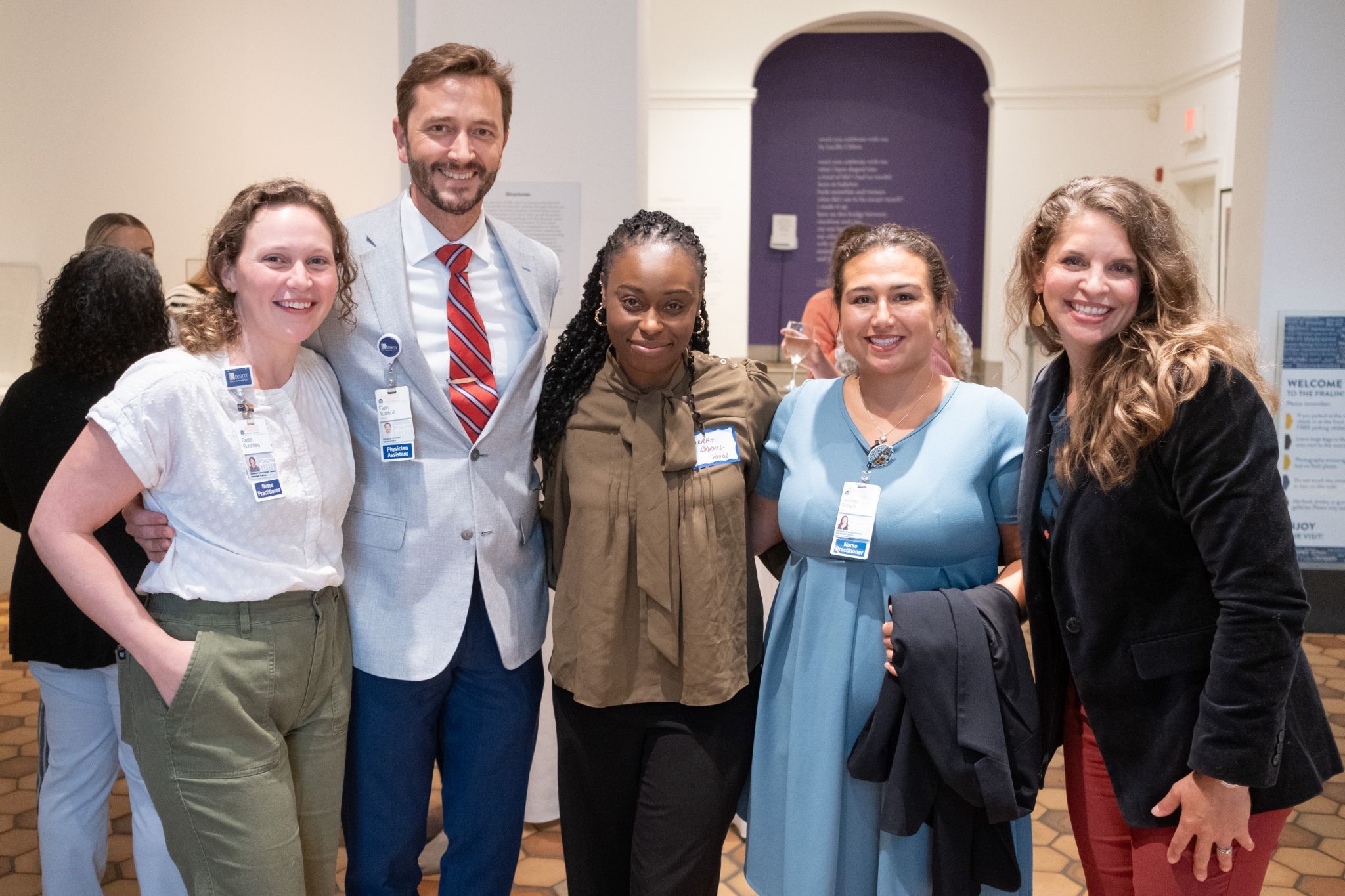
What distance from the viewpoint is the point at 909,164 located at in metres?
8.78

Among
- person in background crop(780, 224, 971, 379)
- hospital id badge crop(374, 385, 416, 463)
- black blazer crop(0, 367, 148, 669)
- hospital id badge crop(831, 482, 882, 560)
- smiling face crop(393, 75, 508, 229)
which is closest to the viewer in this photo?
hospital id badge crop(831, 482, 882, 560)

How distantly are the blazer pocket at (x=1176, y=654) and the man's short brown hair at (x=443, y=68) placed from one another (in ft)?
5.49

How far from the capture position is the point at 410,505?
6.84ft

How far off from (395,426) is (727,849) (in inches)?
79.3

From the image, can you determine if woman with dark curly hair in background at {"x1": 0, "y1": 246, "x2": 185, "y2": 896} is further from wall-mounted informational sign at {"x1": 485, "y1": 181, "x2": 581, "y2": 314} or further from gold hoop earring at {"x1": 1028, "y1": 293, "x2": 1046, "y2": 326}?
gold hoop earring at {"x1": 1028, "y1": 293, "x2": 1046, "y2": 326}

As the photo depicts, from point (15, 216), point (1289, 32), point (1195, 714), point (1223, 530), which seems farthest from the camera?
point (15, 216)

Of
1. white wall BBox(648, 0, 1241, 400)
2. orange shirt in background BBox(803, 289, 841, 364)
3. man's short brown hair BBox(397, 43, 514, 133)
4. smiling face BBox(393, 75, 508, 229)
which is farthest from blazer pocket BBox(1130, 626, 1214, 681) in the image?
white wall BBox(648, 0, 1241, 400)

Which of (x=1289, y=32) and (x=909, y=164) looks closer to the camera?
(x=1289, y=32)

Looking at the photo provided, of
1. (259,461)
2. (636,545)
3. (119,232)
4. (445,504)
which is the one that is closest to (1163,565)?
(636,545)

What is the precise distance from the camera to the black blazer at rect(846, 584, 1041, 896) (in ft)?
6.04

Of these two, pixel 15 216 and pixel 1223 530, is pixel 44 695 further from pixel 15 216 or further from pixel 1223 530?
pixel 15 216

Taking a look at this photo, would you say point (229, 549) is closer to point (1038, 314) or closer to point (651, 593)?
point (651, 593)

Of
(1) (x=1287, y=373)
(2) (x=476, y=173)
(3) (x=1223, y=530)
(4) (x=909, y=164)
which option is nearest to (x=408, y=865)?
(2) (x=476, y=173)

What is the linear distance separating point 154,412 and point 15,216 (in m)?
5.06
